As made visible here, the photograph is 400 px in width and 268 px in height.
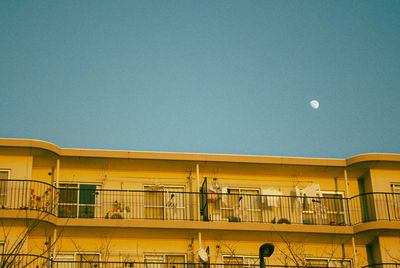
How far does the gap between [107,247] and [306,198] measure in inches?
366

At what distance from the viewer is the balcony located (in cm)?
3284

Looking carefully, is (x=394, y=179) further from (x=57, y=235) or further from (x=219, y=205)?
(x=57, y=235)

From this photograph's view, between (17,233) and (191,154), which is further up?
(191,154)

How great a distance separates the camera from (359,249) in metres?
35.0

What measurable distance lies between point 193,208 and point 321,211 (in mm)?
5843

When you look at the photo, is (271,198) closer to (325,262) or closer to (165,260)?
(325,262)

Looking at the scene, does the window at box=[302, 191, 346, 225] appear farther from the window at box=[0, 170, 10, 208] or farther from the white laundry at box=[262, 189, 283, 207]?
the window at box=[0, 170, 10, 208]

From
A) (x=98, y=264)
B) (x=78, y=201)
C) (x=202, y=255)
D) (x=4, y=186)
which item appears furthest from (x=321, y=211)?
(x=4, y=186)

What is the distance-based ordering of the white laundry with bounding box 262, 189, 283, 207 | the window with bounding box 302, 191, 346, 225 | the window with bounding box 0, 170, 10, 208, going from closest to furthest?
the window with bounding box 0, 170, 10, 208 < the white laundry with bounding box 262, 189, 283, 207 < the window with bounding box 302, 191, 346, 225

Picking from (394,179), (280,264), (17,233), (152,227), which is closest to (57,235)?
(17,233)

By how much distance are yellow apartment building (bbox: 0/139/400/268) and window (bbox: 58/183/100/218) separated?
0.04m

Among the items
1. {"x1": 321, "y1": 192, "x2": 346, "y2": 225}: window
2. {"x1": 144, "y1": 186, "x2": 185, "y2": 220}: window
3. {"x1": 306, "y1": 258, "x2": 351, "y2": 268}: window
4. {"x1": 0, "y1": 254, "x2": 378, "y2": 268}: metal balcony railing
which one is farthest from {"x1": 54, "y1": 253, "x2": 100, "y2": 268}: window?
{"x1": 321, "y1": 192, "x2": 346, "y2": 225}: window

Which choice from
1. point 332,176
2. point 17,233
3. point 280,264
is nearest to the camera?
point 17,233

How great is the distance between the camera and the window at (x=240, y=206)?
1366 inches
